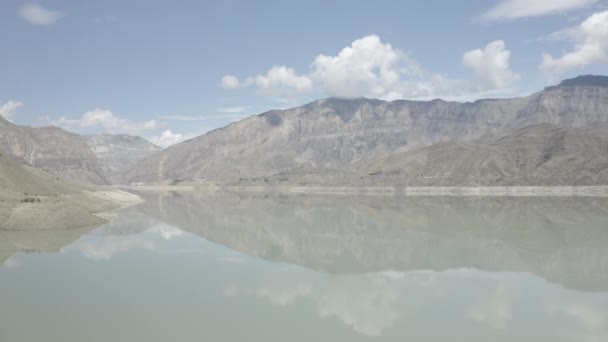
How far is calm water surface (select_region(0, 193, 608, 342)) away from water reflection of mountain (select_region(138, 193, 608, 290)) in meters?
0.23

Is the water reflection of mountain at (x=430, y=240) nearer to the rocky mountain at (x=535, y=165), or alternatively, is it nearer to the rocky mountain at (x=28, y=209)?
the rocky mountain at (x=28, y=209)

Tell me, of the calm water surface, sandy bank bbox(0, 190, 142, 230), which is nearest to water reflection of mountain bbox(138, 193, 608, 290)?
the calm water surface

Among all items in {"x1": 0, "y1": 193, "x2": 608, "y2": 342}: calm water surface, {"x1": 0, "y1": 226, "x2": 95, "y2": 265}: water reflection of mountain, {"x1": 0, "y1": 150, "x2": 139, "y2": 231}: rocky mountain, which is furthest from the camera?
{"x1": 0, "y1": 150, "x2": 139, "y2": 231}: rocky mountain

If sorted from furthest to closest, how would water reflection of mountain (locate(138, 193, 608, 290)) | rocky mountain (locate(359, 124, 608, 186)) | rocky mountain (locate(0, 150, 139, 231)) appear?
rocky mountain (locate(359, 124, 608, 186))
rocky mountain (locate(0, 150, 139, 231))
water reflection of mountain (locate(138, 193, 608, 290))

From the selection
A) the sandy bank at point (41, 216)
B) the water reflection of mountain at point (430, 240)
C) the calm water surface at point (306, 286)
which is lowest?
the water reflection of mountain at point (430, 240)

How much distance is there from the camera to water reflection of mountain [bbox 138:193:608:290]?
35031 mm

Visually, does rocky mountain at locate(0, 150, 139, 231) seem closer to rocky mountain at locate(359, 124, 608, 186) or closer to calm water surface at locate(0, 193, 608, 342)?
calm water surface at locate(0, 193, 608, 342)

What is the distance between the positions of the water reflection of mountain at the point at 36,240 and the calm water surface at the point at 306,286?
0.48 feet

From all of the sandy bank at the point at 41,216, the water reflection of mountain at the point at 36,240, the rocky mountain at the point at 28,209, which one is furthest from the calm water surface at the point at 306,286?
the rocky mountain at the point at 28,209

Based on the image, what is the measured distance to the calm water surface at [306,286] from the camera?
19.6 metres

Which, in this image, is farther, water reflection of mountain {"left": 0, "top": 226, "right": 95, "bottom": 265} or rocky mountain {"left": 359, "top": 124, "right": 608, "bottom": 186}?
rocky mountain {"left": 359, "top": 124, "right": 608, "bottom": 186}

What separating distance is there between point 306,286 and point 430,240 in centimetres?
2385

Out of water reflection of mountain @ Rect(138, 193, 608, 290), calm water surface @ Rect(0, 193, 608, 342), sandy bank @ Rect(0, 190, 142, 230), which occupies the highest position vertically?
sandy bank @ Rect(0, 190, 142, 230)

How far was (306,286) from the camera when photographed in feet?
92.8
